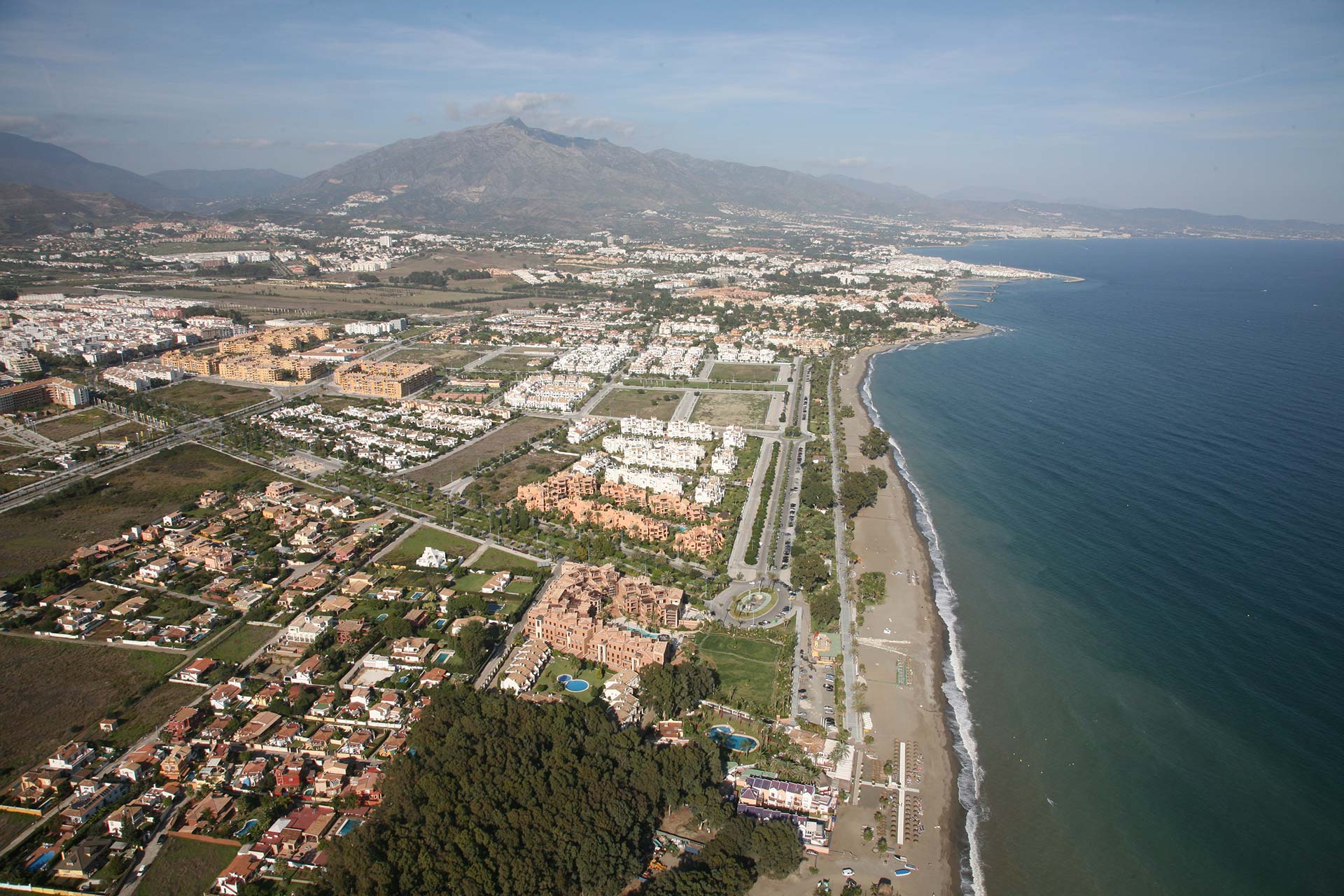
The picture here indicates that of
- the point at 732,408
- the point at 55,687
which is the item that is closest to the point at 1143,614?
Answer: the point at 732,408

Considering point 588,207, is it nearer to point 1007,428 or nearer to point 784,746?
point 1007,428

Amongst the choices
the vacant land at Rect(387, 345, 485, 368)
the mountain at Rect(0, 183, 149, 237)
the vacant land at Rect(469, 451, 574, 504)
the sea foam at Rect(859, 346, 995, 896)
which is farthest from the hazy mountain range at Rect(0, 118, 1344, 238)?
the sea foam at Rect(859, 346, 995, 896)

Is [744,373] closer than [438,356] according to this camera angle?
Yes

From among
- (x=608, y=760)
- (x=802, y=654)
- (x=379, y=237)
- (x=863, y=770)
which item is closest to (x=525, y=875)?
(x=608, y=760)

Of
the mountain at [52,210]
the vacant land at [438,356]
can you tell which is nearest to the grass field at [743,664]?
the vacant land at [438,356]

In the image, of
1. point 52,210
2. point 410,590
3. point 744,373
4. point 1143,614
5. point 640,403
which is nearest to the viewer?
point 1143,614

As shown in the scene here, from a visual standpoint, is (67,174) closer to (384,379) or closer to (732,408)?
(384,379)

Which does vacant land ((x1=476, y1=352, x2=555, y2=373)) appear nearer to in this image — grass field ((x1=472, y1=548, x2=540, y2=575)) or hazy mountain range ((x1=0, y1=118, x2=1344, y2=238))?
grass field ((x1=472, y1=548, x2=540, y2=575))

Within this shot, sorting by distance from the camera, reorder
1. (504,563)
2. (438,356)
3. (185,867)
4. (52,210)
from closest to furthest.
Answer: (185,867)
(504,563)
(438,356)
(52,210)

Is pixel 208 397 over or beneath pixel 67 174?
beneath
